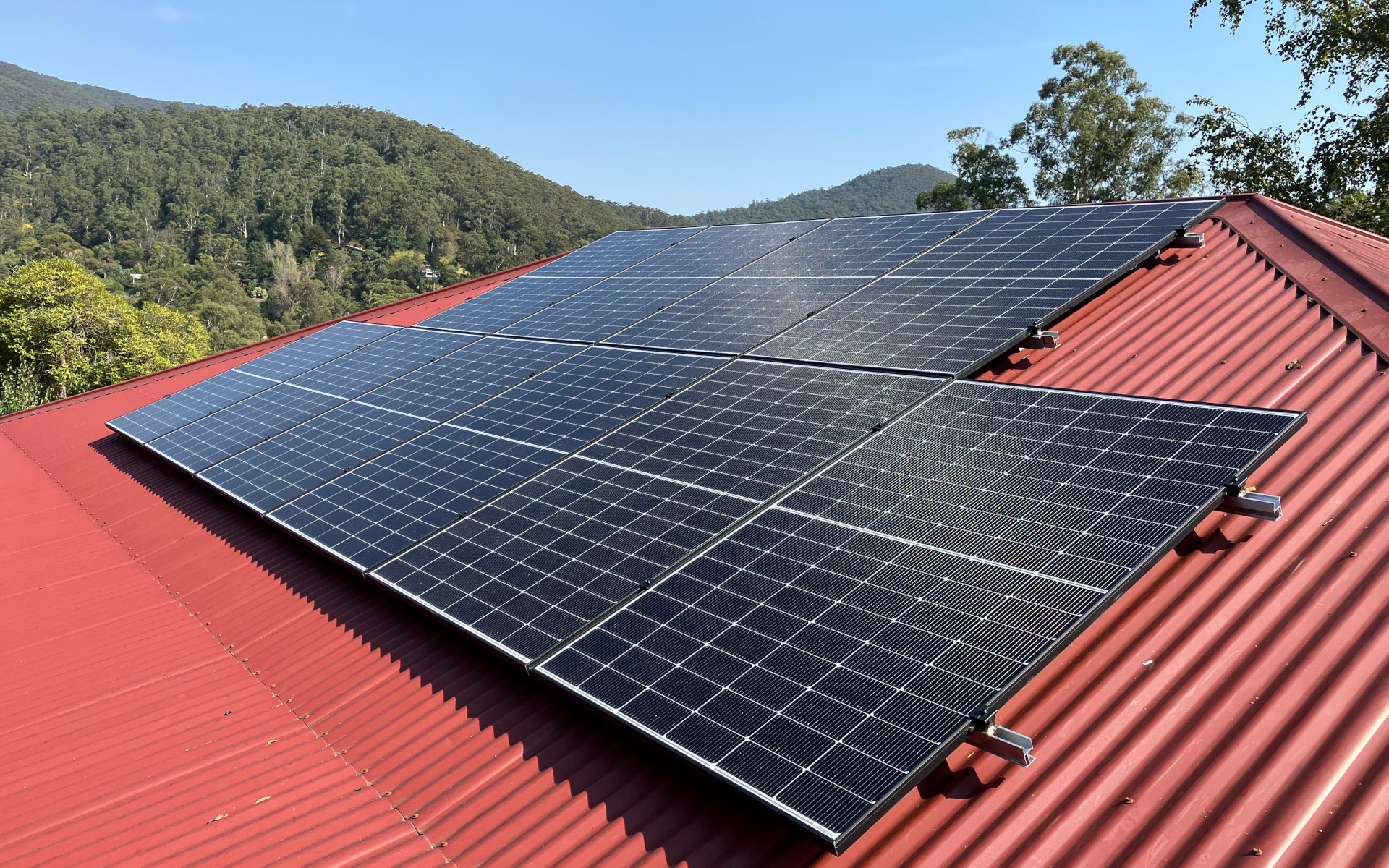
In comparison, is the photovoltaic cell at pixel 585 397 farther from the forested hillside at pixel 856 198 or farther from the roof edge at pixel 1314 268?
the forested hillside at pixel 856 198

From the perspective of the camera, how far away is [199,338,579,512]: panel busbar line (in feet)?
38.6

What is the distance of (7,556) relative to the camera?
40.1ft

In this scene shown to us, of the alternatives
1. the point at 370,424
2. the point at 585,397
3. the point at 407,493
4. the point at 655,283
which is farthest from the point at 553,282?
the point at 407,493

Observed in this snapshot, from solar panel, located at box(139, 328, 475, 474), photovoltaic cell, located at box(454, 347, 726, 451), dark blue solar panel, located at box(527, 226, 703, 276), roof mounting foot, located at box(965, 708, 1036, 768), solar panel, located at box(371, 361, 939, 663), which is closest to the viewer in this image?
roof mounting foot, located at box(965, 708, 1036, 768)

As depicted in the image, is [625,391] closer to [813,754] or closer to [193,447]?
[813,754]

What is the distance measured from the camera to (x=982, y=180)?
53.6 meters

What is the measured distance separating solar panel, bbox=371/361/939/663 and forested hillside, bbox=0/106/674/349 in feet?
350

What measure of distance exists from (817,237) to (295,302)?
11139cm

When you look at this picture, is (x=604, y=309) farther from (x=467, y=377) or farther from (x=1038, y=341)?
(x=1038, y=341)

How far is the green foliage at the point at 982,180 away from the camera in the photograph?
5281 cm

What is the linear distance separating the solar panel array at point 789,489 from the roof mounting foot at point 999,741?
0.39 ft

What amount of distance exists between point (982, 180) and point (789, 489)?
51873 mm

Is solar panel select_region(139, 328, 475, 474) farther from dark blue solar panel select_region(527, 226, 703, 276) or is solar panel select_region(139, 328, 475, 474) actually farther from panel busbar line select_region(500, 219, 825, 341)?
dark blue solar panel select_region(527, 226, 703, 276)

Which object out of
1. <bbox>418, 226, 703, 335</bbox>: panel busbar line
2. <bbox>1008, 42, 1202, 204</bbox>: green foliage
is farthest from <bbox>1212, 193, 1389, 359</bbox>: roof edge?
<bbox>1008, 42, 1202, 204</bbox>: green foliage
